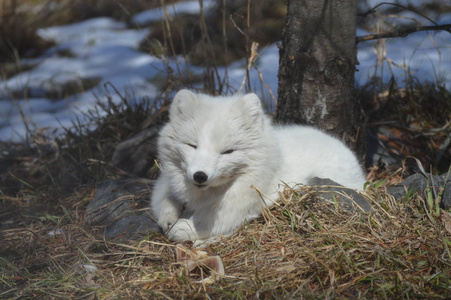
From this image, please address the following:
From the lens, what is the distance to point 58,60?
7.57 metres

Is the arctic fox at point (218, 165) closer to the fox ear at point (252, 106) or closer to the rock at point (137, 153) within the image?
the fox ear at point (252, 106)

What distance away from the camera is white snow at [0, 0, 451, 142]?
16.7 ft

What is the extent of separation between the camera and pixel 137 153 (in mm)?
4012

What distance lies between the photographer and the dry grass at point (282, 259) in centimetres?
218

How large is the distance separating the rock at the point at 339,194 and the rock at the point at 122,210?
1.08 m

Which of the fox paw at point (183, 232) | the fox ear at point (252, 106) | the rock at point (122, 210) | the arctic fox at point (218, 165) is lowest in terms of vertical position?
the rock at point (122, 210)

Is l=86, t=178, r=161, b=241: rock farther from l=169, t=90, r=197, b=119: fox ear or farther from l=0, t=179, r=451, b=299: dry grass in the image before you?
l=169, t=90, r=197, b=119: fox ear

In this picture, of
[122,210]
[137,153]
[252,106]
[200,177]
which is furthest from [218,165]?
[137,153]

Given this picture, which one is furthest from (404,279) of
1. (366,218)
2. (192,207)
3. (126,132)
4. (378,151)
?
(126,132)

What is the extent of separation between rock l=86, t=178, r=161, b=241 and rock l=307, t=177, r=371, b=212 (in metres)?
1.08

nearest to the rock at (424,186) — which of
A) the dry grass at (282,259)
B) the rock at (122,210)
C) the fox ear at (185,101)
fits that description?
the dry grass at (282,259)

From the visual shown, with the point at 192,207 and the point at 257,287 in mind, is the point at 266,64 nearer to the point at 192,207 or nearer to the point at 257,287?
the point at 192,207

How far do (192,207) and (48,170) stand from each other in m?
1.78

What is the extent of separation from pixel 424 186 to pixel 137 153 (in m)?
2.34
